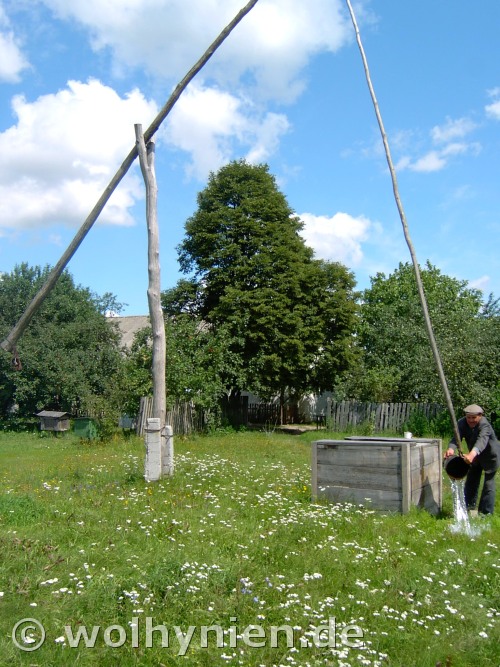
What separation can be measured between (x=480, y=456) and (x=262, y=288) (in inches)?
670

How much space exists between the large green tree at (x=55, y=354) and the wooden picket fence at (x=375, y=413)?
28.8 feet

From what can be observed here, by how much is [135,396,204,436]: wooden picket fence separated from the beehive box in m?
10.7

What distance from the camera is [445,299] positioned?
4462cm

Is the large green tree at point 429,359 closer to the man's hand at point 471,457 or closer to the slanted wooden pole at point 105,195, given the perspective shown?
the man's hand at point 471,457

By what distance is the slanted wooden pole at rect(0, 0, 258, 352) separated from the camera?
673 cm

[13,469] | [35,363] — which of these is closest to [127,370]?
[35,363]

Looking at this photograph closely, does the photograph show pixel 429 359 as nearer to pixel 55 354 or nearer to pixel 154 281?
pixel 154 281

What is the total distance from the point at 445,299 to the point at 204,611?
4253 centimetres

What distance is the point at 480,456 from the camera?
8500mm

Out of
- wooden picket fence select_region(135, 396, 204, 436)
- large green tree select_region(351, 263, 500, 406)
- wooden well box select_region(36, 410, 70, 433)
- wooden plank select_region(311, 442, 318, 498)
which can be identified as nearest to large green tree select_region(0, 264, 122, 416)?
wooden well box select_region(36, 410, 70, 433)

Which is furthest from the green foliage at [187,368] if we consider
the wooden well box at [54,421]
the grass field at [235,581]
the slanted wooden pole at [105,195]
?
the grass field at [235,581]

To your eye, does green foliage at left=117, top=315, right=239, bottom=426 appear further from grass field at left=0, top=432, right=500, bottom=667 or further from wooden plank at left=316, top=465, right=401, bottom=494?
wooden plank at left=316, top=465, right=401, bottom=494

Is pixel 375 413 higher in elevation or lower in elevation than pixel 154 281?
lower

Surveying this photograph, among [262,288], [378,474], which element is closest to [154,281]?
[378,474]
